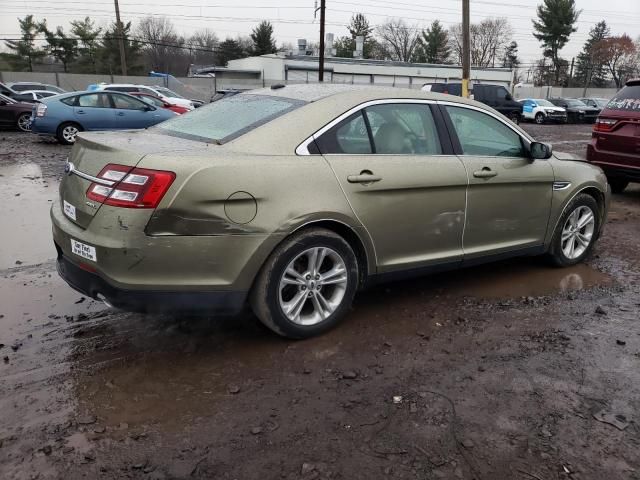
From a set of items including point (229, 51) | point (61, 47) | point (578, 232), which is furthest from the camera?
point (229, 51)

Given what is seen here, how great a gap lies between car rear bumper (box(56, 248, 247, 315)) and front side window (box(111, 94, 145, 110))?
40.8 feet

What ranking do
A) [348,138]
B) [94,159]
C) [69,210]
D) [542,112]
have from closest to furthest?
[94,159] → [69,210] → [348,138] → [542,112]

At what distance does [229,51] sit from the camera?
69875 mm

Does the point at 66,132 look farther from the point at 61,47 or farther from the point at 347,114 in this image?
the point at 61,47

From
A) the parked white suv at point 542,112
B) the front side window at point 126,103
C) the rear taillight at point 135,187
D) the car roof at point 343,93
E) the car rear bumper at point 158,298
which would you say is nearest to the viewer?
the rear taillight at point 135,187

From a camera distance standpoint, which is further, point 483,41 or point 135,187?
point 483,41

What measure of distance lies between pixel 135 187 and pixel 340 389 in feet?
5.14

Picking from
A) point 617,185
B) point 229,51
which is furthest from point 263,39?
point 617,185

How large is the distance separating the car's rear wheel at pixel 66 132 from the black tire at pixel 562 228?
1251 centimetres

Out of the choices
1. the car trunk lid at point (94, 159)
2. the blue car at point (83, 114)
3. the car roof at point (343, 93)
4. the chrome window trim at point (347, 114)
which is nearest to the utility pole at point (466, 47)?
the blue car at point (83, 114)

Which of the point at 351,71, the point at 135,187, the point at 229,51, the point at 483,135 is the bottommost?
the point at 135,187

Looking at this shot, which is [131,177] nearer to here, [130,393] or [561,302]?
[130,393]

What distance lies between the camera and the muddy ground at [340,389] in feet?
8.00

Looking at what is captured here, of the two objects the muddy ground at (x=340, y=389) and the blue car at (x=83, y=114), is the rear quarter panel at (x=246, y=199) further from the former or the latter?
the blue car at (x=83, y=114)
